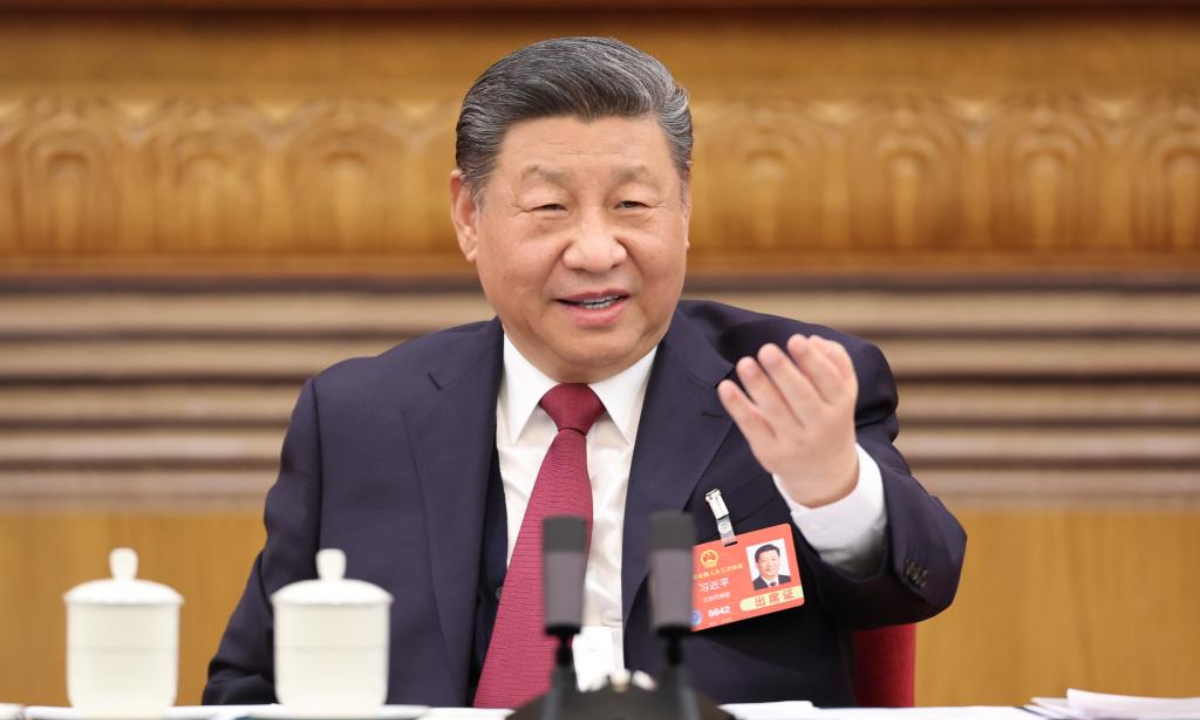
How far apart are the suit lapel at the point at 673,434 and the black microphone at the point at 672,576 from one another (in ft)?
1.92

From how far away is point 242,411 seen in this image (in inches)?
122

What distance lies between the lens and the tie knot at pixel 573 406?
1967 mm

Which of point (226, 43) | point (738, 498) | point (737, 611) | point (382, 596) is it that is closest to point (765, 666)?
point (737, 611)

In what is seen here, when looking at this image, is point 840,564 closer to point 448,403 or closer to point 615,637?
point 615,637

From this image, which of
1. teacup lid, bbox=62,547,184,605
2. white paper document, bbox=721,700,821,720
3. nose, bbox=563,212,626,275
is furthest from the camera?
nose, bbox=563,212,626,275

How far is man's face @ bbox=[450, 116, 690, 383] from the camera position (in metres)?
1.89

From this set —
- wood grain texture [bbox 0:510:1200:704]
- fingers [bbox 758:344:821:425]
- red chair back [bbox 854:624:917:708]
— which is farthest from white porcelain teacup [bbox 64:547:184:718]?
wood grain texture [bbox 0:510:1200:704]

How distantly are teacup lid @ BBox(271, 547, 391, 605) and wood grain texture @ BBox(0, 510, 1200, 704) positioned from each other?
1.76m

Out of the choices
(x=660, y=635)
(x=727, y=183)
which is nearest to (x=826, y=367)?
(x=660, y=635)

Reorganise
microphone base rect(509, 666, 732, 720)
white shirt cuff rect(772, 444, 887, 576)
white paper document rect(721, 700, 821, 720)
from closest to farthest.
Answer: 1. microphone base rect(509, 666, 732, 720)
2. white paper document rect(721, 700, 821, 720)
3. white shirt cuff rect(772, 444, 887, 576)

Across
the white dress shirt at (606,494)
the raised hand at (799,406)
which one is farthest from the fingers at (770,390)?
the white dress shirt at (606,494)

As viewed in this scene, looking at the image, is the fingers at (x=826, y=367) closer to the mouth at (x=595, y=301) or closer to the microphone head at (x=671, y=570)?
the microphone head at (x=671, y=570)

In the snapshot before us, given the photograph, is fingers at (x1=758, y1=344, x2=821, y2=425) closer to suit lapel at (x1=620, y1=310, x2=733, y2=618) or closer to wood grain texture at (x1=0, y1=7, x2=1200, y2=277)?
suit lapel at (x1=620, y1=310, x2=733, y2=618)

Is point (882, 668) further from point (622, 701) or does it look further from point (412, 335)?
point (412, 335)
